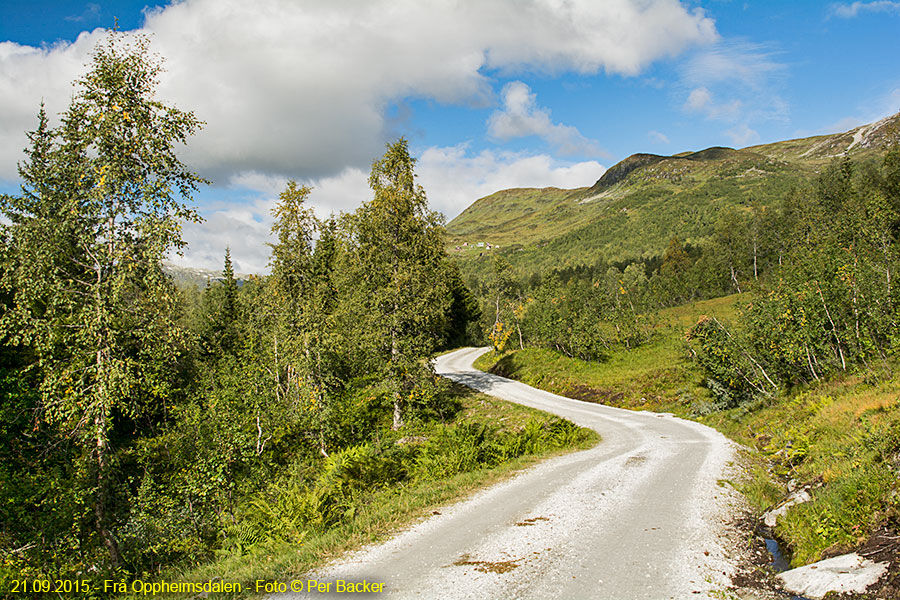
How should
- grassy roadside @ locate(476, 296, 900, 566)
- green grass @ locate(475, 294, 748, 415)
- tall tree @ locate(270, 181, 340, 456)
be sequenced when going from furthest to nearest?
1. green grass @ locate(475, 294, 748, 415)
2. tall tree @ locate(270, 181, 340, 456)
3. grassy roadside @ locate(476, 296, 900, 566)

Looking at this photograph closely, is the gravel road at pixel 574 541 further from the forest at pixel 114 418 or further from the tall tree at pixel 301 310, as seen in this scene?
the tall tree at pixel 301 310

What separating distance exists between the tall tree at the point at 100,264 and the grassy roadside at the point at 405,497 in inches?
163

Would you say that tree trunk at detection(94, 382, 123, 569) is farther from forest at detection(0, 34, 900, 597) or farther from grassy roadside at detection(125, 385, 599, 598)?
grassy roadside at detection(125, 385, 599, 598)

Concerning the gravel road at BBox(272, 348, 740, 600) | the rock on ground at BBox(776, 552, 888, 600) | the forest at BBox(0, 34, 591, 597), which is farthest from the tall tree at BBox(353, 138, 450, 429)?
the rock on ground at BBox(776, 552, 888, 600)

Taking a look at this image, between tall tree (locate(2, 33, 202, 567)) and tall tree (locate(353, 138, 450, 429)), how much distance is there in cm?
1080

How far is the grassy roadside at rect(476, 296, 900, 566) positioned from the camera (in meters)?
6.52

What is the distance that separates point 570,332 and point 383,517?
107 feet

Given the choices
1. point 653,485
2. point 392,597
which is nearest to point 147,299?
point 392,597

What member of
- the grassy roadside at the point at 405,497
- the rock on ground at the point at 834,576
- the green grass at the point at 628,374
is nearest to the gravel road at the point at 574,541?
the grassy roadside at the point at 405,497

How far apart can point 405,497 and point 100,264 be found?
8739mm

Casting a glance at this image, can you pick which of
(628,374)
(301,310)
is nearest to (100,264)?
(301,310)

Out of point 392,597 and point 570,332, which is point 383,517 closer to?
point 392,597

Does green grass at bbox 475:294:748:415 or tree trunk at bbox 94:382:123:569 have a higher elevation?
tree trunk at bbox 94:382:123:569

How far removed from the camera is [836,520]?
6711mm
